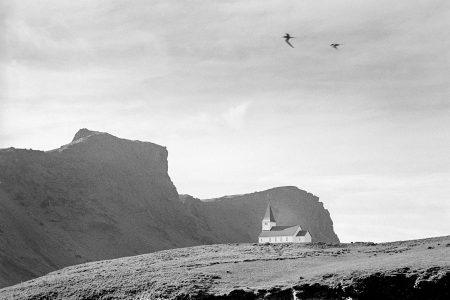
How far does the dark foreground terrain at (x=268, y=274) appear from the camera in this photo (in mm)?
45594

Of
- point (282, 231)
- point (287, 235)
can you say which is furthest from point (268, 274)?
point (282, 231)

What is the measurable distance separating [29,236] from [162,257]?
134 metres

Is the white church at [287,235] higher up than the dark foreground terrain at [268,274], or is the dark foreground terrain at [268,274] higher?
the white church at [287,235]

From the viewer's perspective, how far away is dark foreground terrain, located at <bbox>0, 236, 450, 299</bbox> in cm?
4559

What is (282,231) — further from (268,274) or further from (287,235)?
(268,274)

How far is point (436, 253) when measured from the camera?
5234cm

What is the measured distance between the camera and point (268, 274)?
55.4 metres

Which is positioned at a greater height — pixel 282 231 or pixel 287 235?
pixel 282 231

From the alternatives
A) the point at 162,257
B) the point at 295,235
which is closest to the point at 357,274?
the point at 162,257

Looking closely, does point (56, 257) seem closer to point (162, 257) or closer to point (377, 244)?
point (162, 257)

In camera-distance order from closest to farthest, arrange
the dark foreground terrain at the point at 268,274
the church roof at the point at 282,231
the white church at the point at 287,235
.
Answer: the dark foreground terrain at the point at 268,274, the white church at the point at 287,235, the church roof at the point at 282,231

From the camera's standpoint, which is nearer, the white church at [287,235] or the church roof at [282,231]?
the white church at [287,235]

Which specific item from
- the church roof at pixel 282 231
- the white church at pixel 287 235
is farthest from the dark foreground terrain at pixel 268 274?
the church roof at pixel 282 231

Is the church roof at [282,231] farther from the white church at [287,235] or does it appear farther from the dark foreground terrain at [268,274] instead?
the dark foreground terrain at [268,274]
